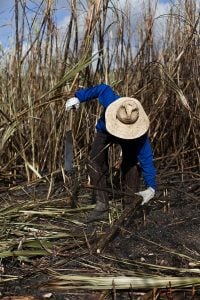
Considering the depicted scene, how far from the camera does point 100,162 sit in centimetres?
338

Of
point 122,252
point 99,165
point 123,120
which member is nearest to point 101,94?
point 123,120

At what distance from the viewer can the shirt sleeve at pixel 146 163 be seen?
3.10m

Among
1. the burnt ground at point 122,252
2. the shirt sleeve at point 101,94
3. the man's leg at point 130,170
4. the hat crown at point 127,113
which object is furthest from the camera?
the man's leg at point 130,170

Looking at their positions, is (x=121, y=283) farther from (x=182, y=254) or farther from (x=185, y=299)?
(x=182, y=254)

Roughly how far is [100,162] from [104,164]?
0.19ft

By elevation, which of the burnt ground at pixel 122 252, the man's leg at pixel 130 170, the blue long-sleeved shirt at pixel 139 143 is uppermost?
the blue long-sleeved shirt at pixel 139 143

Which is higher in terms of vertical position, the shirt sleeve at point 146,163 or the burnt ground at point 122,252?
the shirt sleeve at point 146,163

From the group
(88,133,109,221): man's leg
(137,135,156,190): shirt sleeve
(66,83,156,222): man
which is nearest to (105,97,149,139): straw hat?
(66,83,156,222): man

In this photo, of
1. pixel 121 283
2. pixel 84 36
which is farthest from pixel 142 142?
pixel 121 283

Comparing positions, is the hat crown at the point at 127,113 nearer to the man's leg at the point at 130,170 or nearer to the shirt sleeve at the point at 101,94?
the shirt sleeve at the point at 101,94

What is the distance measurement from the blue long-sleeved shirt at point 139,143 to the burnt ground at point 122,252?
209mm

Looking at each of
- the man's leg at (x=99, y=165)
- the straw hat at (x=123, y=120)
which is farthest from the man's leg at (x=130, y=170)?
the straw hat at (x=123, y=120)

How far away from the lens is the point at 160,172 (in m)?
3.87

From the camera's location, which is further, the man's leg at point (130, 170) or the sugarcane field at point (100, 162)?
the man's leg at point (130, 170)
